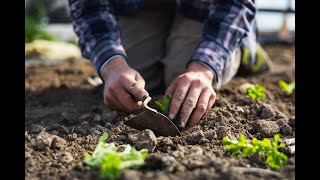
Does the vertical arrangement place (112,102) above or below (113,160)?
below

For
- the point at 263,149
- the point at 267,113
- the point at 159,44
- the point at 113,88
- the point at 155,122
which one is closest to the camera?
the point at 263,149

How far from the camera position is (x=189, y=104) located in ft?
7.63

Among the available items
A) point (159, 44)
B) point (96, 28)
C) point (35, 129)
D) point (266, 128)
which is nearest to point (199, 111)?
point (266, 128)

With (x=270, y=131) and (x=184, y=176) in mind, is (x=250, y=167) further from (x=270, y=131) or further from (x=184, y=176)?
(x=270, y=131)

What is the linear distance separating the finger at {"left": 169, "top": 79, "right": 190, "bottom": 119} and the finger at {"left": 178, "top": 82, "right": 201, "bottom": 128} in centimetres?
2

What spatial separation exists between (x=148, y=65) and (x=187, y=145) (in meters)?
1.47

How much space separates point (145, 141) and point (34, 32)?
3708 mm

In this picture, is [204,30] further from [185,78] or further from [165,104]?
[165,104]

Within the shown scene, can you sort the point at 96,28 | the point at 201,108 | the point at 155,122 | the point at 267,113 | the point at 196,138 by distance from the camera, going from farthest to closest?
the point at 96,28, the point at 267,113, the point at 201,108, the point at 155,122, the point at 196,138

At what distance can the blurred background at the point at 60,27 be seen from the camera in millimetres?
5102

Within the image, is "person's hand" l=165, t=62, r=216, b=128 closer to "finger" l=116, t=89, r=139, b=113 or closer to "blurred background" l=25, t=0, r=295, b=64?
"finger" l=116, t=89, r=139, b=113

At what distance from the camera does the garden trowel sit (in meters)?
2.23
